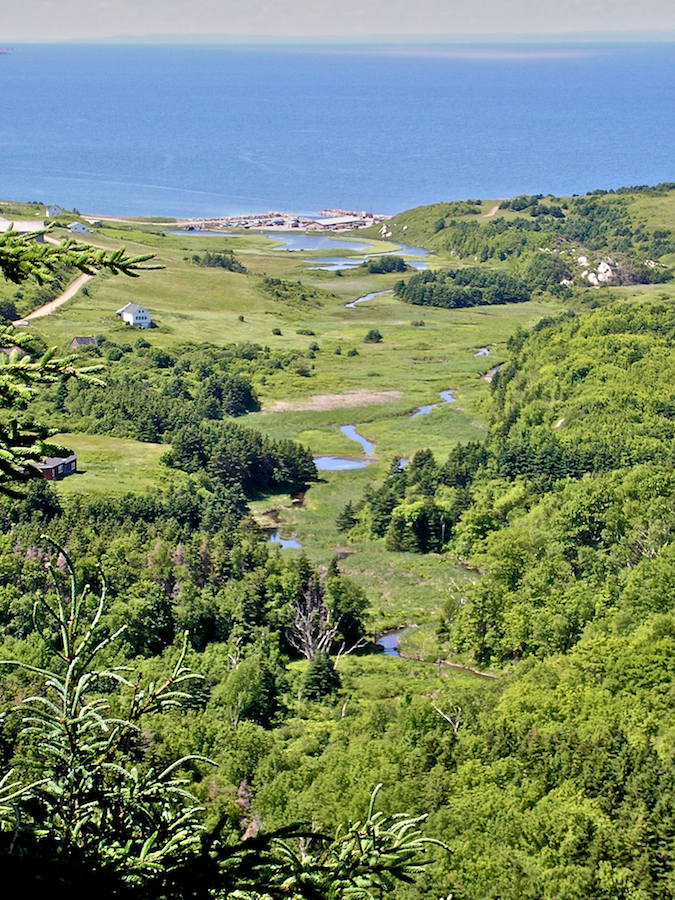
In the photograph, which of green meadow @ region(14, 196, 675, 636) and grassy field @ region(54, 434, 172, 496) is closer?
grassy field @ region(54, 434, 172, 496)

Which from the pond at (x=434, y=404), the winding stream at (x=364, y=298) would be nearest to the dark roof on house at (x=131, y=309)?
the winding stream at (x=364, y=298)

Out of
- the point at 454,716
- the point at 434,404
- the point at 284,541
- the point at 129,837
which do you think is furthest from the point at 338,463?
the point at 129,837

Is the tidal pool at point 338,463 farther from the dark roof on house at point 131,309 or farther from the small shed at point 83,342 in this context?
the dark roof on house at point 131,309

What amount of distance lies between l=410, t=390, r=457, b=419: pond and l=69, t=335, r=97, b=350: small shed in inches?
1335

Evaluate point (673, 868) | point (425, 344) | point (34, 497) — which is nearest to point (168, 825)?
point (673, 868)

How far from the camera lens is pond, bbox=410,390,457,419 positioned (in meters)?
99.2

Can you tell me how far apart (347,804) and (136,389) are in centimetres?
6733

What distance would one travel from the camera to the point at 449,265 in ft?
600

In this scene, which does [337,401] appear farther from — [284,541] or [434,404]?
[284,541]

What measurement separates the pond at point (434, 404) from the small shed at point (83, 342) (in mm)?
33917

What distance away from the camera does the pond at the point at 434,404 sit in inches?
3905

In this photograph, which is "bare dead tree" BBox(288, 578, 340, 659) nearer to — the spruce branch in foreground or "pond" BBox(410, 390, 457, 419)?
the spruce branch in foreground

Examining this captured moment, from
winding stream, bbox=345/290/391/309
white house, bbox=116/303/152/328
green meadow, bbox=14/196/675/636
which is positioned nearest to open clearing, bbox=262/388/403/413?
green meadow, bbox=14/196/675/636

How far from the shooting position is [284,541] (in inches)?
2744
